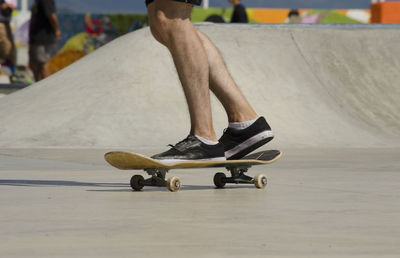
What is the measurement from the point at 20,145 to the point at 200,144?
5016mm

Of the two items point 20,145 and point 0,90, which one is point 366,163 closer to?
point 20,145

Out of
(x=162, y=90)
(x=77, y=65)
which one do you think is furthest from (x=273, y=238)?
(x=77, y=65)

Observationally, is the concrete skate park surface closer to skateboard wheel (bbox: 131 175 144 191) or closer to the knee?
skateboard wheel (bbox: 131 175 144 191)

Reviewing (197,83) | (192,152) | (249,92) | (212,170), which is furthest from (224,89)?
(249,92)

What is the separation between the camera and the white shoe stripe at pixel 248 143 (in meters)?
6.33

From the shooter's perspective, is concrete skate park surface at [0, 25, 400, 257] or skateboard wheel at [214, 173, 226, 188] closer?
concrete skate park surface at [0, 25, 400, 257]

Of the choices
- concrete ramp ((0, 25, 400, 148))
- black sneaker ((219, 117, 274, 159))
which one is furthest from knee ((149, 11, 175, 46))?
concrete ramp ((0, 25, 400, 148))

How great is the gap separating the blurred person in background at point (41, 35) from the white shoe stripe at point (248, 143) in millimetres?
11657

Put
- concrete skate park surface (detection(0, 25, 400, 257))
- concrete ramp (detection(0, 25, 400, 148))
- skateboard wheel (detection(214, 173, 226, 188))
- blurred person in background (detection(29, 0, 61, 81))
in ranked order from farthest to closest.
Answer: blurred person in background (detection(29, 0, 61, 81)), concrete ramp (detection(0, 25, 400, 148)), skateboard wheel (detection(214, 173, 226, 188)), concrete skate park surface (detection(0, 25, 400, 257))

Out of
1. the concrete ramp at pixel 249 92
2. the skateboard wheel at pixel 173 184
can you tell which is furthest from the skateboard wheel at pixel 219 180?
the concrete ramp at pixel 249 92

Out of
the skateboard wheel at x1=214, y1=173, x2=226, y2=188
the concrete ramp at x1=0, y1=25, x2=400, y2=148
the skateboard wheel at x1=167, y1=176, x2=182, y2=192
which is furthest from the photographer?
the concrete ramp at x1=0, y1=25, x2=400, y2=148

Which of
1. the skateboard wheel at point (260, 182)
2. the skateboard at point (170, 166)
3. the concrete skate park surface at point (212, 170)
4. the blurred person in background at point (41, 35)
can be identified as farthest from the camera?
the blurred person in background at point (41, 35)

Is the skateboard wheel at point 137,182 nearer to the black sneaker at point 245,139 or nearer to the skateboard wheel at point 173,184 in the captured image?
the skateboard wheel at point 173,184

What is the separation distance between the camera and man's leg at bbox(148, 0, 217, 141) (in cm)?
610
